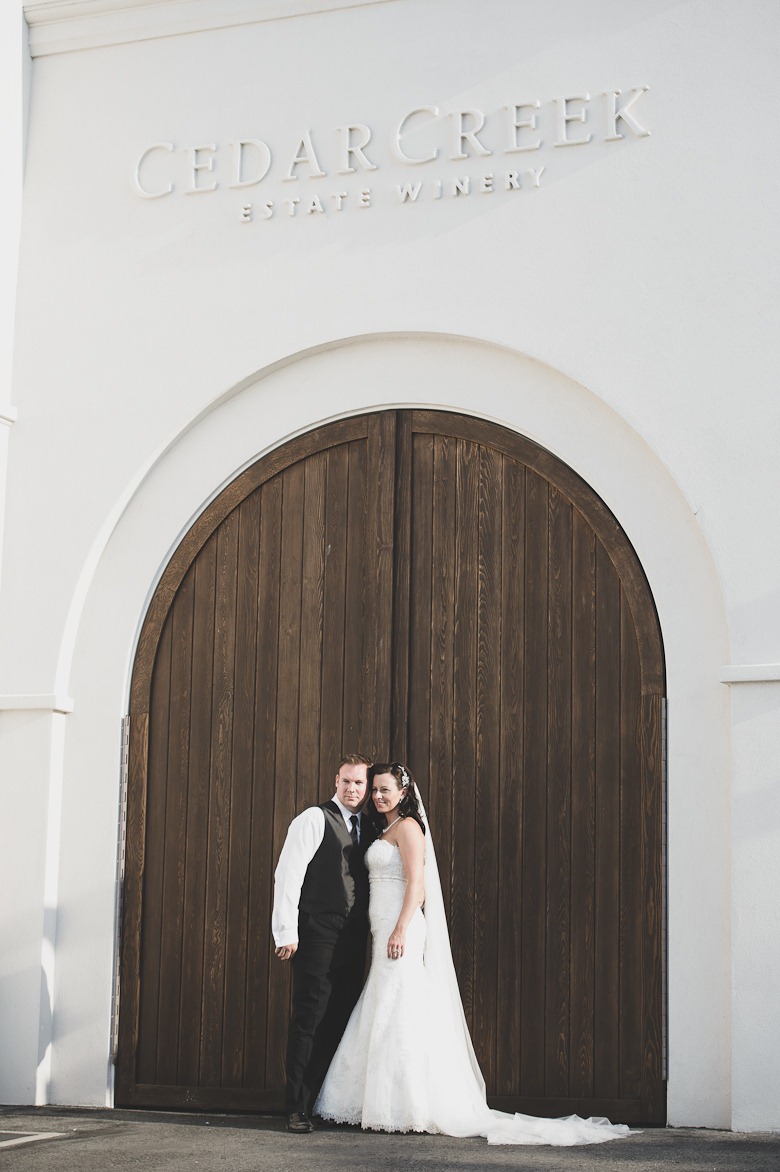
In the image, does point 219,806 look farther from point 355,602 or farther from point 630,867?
point 630,867

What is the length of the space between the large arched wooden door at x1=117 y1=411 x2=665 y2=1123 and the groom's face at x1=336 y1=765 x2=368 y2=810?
44 cm

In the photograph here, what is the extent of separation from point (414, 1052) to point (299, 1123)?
623 mm

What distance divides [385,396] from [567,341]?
1042mm

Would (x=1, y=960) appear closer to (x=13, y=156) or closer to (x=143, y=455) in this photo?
(x=143, y=455)

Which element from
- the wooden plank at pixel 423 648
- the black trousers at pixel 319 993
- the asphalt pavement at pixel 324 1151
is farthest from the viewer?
the wooden plank at pixel 423 648

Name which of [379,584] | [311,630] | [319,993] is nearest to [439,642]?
[379,584]

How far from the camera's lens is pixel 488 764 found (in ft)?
24.0

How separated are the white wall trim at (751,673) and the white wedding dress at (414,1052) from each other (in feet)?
5.50

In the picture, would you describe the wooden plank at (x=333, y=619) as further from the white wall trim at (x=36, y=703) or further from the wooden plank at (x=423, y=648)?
the white wall trim at (x=36, y=703)

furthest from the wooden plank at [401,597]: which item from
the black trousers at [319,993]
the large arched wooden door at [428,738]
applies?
the black trousers at [319,993]

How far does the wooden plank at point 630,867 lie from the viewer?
22.5ft

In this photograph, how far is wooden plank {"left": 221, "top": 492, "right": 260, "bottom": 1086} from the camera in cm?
745

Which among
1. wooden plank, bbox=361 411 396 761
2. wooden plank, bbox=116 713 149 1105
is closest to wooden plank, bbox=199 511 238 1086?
wooden plank, bbox=116 713 149 1105

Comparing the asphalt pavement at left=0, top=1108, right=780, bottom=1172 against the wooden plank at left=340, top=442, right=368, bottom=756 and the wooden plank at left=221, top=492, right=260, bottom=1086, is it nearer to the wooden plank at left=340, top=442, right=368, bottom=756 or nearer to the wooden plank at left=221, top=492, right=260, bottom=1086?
the wooden plank at left=221, top=492, right=260, bottom=1086
